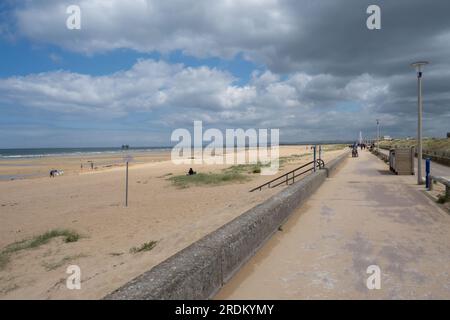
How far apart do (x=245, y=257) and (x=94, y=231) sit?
7.19m

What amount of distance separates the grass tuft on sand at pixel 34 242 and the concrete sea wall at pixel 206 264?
234 inches

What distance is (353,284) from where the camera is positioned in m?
4.22

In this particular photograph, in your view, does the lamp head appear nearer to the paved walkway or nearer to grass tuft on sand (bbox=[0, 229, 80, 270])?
the paved walkway

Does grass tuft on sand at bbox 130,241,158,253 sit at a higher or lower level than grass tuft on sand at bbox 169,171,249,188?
lower

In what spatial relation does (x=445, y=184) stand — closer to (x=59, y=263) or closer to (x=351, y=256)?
(x=351, y=256)

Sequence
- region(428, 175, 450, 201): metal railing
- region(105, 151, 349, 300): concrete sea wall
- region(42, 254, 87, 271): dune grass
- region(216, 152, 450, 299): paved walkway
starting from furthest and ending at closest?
region(428, 175, 450, 201): metal railing → region(42, 254, 87, 271): dune grass → region(216, 152, 450, 299): paved walkway → region(105, 151, 349, 300): concrete sea wall

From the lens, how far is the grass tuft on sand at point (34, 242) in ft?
A: 29.3

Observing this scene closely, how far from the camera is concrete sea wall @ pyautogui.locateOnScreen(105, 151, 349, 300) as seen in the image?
3.27 metres

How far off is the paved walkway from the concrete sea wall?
0.18 m

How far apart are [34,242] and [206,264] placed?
7.63 meters

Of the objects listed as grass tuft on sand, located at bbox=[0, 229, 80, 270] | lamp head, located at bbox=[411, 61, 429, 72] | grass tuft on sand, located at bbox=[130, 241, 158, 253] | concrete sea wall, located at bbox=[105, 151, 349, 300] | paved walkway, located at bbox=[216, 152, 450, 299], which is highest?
lamp head, located at bbox=[411, 61, 429, 72]

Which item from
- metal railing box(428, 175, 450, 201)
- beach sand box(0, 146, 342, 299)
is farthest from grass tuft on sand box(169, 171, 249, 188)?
metal railing box(428, 175, 450, 201)
